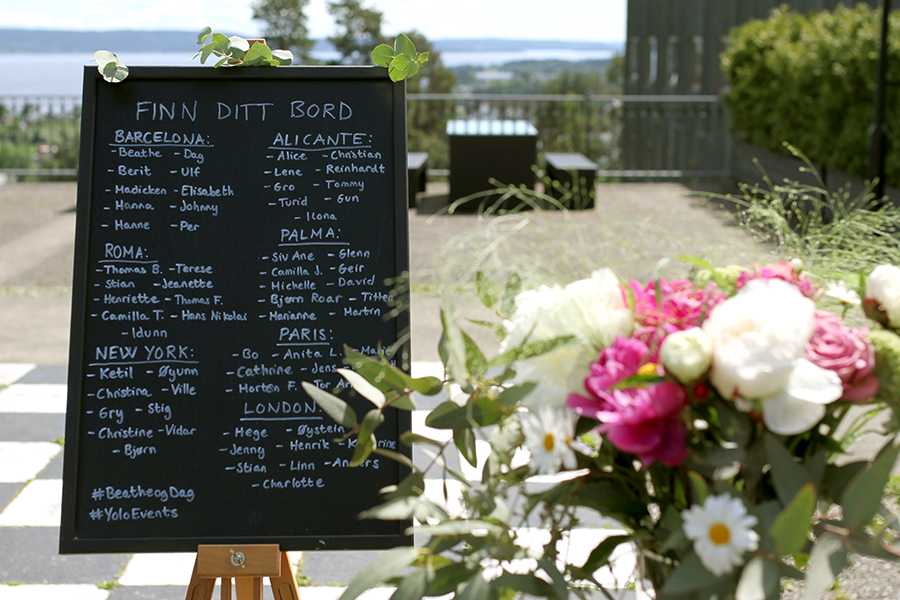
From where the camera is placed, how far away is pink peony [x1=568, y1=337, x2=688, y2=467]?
1.02 metres

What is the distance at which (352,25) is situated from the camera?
41.0 metres

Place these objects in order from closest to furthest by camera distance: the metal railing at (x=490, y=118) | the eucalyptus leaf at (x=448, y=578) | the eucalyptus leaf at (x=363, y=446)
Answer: the eucalyptus leaf at (x=448, y=578) < the eucalyptus leaf at (x=363, y=446) < the metal railing at (x=490, y=118)

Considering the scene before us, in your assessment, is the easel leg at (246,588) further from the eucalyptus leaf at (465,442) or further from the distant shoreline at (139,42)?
the distant shoreline at (139,42)

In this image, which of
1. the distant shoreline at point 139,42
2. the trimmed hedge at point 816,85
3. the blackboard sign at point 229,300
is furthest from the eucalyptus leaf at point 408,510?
the distant shoreline at point 139,42

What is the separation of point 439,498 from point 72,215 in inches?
303

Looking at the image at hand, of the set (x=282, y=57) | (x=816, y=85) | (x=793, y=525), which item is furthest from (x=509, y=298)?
(x=816, y=85)

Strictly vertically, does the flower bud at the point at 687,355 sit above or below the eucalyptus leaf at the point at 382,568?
above

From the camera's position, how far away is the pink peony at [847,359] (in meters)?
1.06

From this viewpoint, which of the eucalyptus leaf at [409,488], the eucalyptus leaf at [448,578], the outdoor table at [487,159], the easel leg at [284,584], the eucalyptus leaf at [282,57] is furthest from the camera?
the outdoor table at [487,159]

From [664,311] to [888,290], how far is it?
303 mm

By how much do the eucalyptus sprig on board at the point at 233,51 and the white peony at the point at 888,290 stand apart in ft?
5.04

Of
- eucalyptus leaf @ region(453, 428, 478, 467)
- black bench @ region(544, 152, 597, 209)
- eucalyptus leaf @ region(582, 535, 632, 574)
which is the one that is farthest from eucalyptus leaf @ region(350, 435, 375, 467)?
black bench @ region(544, 152, 597, 209)

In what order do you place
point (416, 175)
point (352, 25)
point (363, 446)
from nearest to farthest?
1. point (363, 446)
2. point (416, 175)
3. point (352, 25)

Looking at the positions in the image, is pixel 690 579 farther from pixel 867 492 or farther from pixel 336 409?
pixel 336 409
